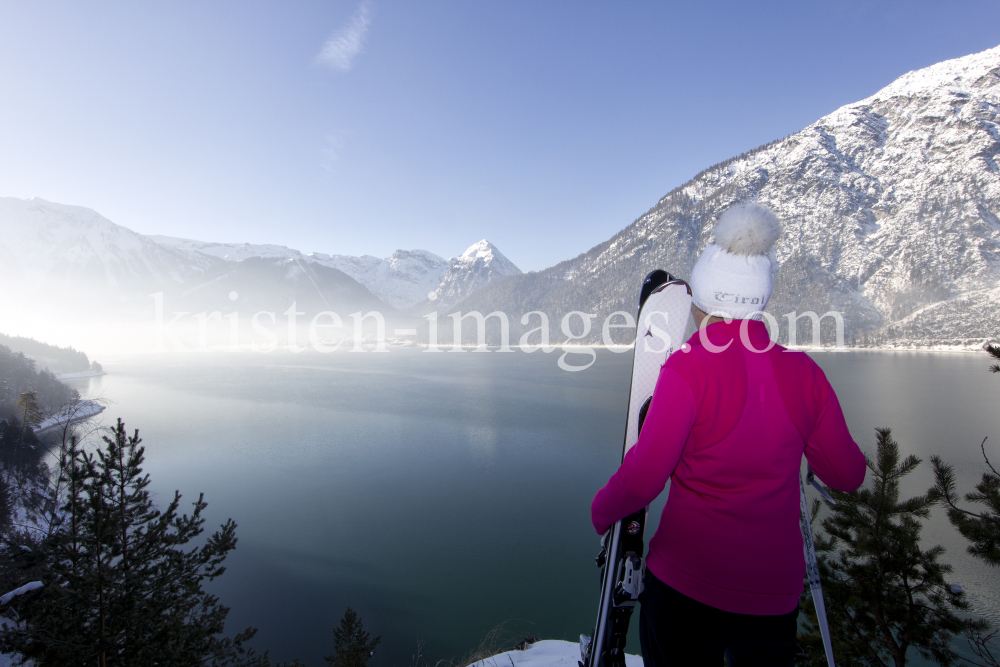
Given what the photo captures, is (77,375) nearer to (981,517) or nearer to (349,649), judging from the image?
(349,649)

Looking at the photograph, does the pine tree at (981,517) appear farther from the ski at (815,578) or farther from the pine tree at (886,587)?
the ski at (815,578)

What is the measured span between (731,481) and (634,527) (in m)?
0.62

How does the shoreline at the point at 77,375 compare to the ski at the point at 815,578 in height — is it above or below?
below

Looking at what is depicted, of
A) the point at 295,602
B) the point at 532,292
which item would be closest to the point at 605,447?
the point at 295,602

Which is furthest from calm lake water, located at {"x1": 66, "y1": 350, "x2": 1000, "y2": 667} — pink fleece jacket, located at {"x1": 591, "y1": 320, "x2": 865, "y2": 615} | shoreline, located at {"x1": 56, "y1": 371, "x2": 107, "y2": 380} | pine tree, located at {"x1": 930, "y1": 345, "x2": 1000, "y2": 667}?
shoreline, located at {"x1": 56, "y1": 371, "x2": 107, "y2": 380}

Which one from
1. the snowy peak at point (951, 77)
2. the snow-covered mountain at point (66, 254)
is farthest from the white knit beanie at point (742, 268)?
the snow-covered mountain at point (66, 254)

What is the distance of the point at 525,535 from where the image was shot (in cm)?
1323

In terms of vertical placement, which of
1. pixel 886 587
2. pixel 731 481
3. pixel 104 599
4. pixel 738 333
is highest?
pixel 738 333

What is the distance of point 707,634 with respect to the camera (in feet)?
3.78

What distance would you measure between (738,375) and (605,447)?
21598 millimetres

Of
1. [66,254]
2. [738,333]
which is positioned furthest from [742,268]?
[66,254]

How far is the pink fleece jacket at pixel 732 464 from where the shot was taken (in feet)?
3.51

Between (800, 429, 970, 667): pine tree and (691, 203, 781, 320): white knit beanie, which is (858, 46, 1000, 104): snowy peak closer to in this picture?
(800, 429, 970, 667): pine tree

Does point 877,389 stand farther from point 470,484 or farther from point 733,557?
point 733,557
